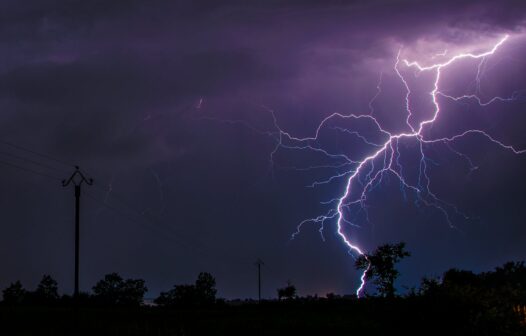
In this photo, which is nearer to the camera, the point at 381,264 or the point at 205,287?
the point at 381,264

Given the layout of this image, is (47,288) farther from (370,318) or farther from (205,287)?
(370,318)

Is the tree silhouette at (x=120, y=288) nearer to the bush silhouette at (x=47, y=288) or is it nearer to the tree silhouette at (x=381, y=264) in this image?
the bush silhouette at (x=47, y=288)

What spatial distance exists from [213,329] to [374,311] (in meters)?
15.9

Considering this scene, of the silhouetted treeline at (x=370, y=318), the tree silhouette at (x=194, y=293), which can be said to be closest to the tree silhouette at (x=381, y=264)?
the silhouetted treeline at (x=370, y=318)

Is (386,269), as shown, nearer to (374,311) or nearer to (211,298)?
(374,311)

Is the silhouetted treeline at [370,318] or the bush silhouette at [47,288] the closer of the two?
the silhouetted treeline at [370,318]

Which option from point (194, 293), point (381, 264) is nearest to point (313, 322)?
Result: point (381, 264)

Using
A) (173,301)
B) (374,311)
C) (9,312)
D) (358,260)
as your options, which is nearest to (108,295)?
(173,301)

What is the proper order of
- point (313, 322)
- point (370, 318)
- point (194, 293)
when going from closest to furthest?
point (370, 318), point (313, 322), point (194, 293)

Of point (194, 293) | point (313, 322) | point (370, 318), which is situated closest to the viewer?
point (370, 318)

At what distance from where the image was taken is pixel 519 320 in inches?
601

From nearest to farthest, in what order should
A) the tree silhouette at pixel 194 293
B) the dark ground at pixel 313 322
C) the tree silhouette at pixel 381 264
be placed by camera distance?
Answer: the dark ground at pixel 313 322 < the tree silhouette at pixel 381 264 < the tree silhouette at pixel 194 293

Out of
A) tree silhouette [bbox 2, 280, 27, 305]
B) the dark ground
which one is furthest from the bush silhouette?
the dark ground

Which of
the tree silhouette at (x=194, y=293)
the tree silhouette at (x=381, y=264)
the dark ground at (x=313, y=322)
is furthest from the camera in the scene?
the tree silhouette at (x=194, y=293)
